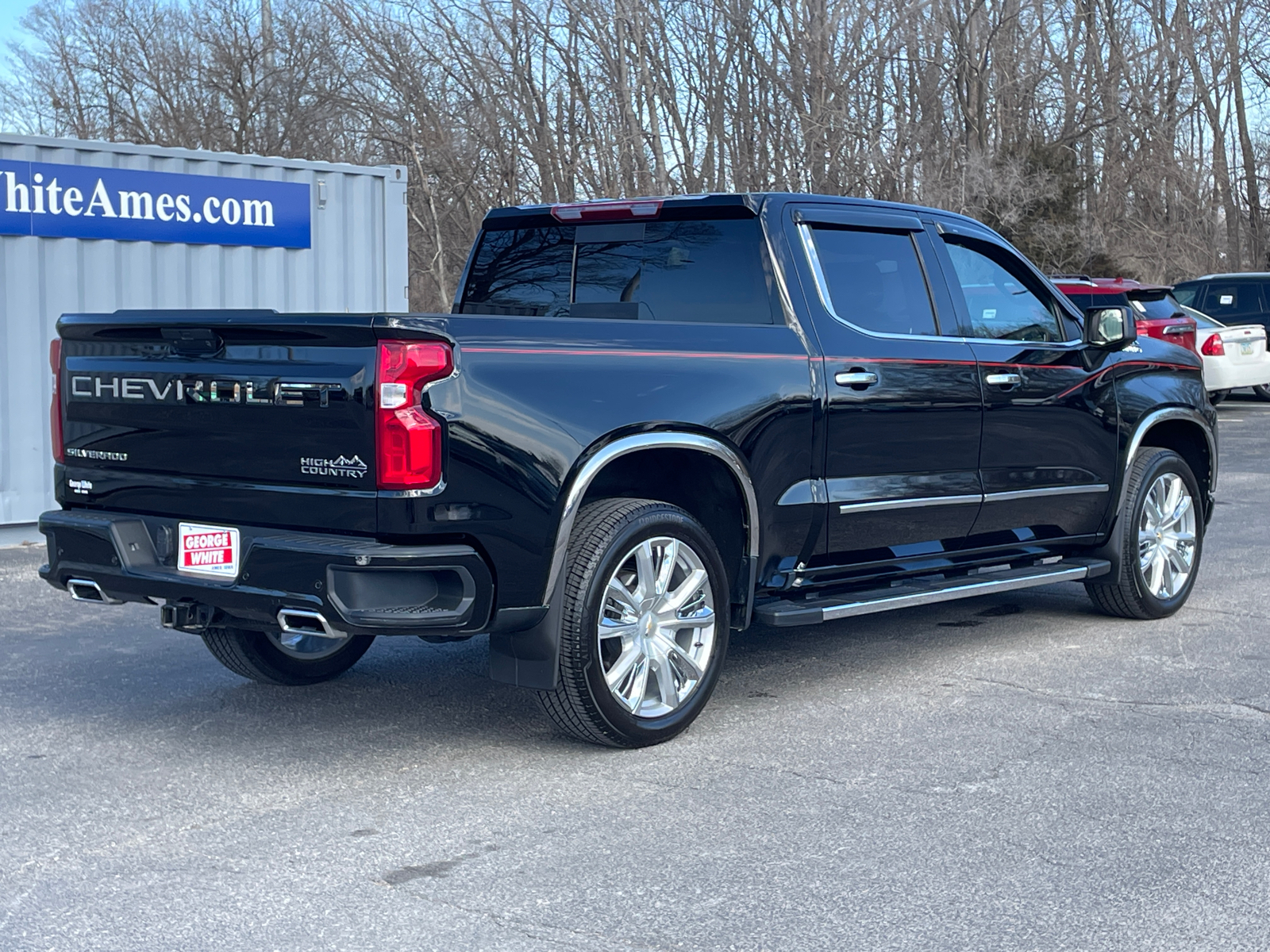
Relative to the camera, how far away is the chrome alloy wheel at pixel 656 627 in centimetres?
520

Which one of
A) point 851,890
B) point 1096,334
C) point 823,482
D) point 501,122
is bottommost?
point 851,890

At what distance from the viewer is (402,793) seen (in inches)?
188

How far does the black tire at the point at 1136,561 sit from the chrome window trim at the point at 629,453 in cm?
252

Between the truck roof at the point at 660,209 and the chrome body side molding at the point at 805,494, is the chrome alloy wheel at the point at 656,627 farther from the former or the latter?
the truck roof at the point at 660,209

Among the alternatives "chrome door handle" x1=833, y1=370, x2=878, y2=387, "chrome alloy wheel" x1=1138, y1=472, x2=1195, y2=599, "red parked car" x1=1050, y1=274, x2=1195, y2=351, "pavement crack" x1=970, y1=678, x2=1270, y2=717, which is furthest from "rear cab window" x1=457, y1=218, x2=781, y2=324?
"red parked car" x1=1050, y1=274, x2=1195, y2=351

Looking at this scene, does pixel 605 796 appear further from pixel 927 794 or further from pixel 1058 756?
pixel 1058 756

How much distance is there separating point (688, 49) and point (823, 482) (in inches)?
867

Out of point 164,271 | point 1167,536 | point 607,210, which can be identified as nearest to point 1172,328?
point 1167,536

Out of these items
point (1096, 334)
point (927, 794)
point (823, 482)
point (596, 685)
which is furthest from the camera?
point (1096, 334)

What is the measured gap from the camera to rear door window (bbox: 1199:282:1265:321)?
22688mm

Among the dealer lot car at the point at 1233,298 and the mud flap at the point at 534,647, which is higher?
the dealer lot car at the point at 1233,298

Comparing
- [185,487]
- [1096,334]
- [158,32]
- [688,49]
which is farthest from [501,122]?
[185,487]

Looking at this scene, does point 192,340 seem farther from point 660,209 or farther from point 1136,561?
point 1136,561

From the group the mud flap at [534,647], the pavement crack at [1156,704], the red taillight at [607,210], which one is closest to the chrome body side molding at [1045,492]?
the pavement crack at [1156,704]
